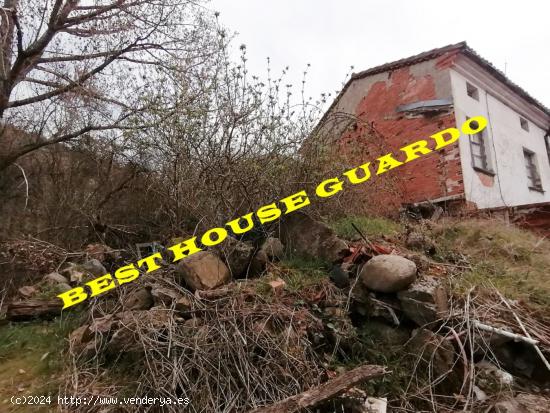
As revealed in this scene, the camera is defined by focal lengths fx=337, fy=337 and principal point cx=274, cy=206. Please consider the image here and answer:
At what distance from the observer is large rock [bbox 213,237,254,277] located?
11.8 ft

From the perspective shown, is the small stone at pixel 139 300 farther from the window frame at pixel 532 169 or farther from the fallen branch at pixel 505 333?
the window frame at pixel 532 169

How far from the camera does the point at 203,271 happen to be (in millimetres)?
3299

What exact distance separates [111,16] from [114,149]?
2.79 metres

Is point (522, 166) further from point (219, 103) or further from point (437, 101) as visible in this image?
point (219, 103)

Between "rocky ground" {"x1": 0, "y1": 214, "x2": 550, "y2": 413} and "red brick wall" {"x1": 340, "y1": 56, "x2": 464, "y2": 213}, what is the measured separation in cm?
308

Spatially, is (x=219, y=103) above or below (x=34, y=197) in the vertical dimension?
above

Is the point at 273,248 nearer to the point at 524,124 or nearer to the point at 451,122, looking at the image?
the point at 451,122

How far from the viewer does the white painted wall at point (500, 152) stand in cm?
776

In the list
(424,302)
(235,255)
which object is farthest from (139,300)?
(424,302)

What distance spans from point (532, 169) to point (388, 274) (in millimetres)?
10843

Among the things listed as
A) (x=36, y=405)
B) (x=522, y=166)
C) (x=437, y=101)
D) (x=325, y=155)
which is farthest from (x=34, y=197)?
(x=522, y=166)

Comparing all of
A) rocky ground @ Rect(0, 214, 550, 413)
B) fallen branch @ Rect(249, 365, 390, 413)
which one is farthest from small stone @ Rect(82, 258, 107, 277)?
fallen branch @ Rect(249, 365, 390, 413)

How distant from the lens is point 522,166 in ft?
32.6

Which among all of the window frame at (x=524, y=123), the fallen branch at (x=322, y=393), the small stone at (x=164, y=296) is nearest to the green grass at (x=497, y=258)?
the fallen branch at (x=322, y=393)
